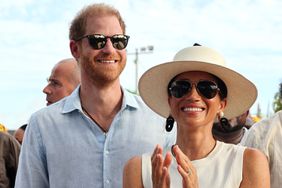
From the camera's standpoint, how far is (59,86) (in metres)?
5.09

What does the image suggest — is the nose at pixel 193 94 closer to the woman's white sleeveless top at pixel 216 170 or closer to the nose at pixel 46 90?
the woman's white sleeveless top at pixel 216 170

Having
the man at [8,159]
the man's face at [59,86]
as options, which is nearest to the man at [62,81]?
the man's face at [59,86]

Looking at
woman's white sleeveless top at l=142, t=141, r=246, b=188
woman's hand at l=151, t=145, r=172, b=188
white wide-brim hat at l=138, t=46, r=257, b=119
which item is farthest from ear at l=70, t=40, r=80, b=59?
woman's hand at l=151, t=145, r=172, b=188

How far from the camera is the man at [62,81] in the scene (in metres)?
5.08

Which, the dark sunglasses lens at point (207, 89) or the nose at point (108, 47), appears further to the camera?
the nose at point (108, 47)

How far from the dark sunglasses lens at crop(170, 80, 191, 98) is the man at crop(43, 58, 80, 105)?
2.31 meters

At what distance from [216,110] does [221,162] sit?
0.26 metres

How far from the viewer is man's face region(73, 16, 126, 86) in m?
3.20

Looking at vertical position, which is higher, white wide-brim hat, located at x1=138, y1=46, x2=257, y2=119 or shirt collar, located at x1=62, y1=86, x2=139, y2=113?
white wide-brim hat, located at x1=138, y1=46, x2=257, y2=119

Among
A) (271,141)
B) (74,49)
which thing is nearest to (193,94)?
(271,141)

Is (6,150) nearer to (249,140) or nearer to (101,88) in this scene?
(101,88)

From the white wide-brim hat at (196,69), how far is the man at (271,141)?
0.91 ft

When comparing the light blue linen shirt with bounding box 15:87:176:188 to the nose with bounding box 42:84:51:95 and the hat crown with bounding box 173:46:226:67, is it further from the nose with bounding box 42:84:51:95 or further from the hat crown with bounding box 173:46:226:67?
the nose with bounding box 42:84:51:95

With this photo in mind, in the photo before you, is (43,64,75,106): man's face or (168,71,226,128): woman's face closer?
(168,71,226,128): woman's face
